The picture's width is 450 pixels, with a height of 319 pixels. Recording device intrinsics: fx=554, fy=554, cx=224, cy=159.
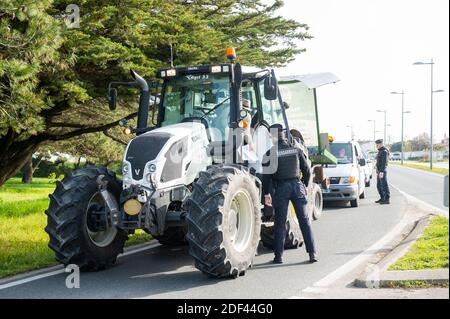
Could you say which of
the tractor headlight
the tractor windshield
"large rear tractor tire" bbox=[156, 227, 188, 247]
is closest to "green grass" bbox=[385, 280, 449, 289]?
the tractor windshield

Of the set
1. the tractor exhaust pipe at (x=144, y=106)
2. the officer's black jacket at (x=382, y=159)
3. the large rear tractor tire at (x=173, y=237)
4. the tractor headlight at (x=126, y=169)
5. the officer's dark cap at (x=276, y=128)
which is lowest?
the large rear tractor tire at (x=173, y=237)

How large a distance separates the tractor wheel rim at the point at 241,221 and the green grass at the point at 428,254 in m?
1.89

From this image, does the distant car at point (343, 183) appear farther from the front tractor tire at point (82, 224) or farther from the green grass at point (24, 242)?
the front tractor tire at point (82, 224)

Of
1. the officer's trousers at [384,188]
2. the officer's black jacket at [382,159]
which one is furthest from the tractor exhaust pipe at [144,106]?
the officer's trousers at [384,188]

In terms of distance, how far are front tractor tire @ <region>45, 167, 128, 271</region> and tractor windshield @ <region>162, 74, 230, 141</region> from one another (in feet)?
5.24

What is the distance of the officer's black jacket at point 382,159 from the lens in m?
17.0

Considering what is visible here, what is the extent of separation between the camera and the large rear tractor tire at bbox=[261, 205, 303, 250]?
29.1ft

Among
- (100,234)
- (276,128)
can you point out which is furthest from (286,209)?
(100,234)

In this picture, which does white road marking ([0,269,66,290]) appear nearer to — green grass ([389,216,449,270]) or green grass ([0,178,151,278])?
green grass ([0,178,151,278])

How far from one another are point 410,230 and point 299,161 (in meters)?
3.68

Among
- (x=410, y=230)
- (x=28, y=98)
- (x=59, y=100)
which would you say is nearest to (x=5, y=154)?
(x=59, y=100)

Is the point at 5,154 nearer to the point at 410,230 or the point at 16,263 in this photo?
the point at 16,263

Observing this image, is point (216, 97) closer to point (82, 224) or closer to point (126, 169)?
point (126, 169)

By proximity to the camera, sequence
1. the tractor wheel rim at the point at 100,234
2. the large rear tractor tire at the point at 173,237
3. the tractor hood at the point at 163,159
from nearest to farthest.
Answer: the tractor hood at the point at 163,159 → the tractor wheel rim at the point at 100,234 → the large rear tractor tire at the point at 173,237
